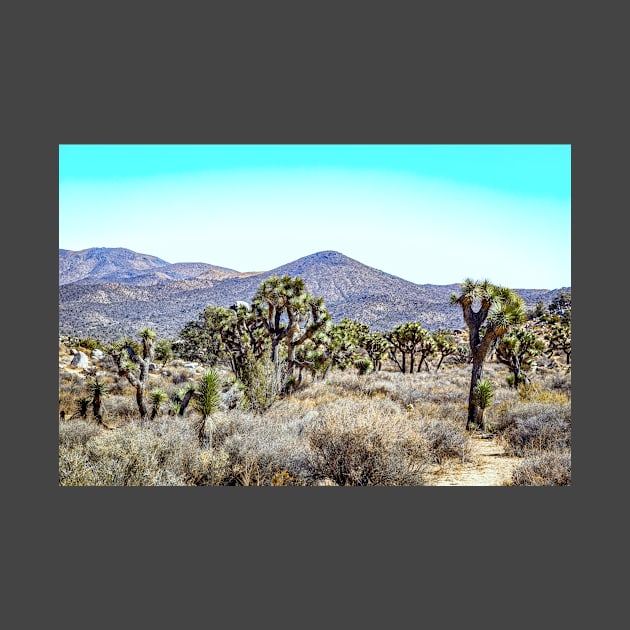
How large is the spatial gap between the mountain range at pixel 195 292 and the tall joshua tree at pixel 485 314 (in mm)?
507

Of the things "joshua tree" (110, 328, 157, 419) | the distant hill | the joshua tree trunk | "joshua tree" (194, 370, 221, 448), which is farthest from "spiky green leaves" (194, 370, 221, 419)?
the distant hill

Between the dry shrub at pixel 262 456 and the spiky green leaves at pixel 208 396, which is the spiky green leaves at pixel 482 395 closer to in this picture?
the dry shrub at pixel 262 456

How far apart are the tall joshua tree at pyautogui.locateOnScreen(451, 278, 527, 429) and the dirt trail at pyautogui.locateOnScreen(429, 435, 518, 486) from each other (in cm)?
222

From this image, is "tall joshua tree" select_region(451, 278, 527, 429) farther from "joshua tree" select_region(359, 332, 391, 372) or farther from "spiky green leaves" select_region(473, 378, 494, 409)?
"joshua tree" select_region(359, 332, 391, 372)

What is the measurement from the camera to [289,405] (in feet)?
Result: 42.0

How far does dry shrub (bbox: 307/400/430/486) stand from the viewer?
7.45 meters

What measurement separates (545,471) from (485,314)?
4.76 metres

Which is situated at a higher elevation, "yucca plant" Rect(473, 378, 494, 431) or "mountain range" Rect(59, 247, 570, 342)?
"mountain range" Rect(59, 247, 570, 342)

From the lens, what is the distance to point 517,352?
2205 cm

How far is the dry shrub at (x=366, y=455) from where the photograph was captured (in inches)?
293

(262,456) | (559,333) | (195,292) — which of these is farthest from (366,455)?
(559,333)

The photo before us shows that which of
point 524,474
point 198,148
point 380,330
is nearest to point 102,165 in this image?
point 198,148

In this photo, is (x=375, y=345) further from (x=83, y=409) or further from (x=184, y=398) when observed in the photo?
(x=83, y=409)

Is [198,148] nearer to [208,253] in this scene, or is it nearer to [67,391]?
[208,253]
